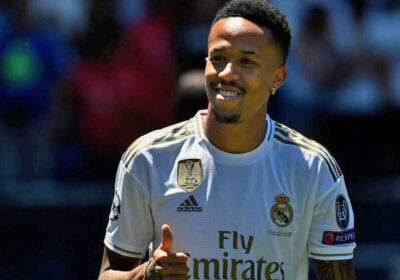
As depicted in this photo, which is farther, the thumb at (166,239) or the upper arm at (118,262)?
the upper arm at (118,262)

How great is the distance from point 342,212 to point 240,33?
0.86 m

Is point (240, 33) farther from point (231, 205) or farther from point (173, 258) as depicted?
point (173, 258)

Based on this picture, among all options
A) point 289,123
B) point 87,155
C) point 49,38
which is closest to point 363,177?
point 289,123

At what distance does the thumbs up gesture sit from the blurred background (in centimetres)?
332

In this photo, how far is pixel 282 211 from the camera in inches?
134

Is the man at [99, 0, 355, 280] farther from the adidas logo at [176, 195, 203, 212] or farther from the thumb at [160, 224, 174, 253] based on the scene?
the thumb at [160, 224, 174, 253]

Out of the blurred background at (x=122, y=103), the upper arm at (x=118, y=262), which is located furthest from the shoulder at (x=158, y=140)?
Result: the blurred background at (x=122, y=103)

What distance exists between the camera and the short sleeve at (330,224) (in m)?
3.45

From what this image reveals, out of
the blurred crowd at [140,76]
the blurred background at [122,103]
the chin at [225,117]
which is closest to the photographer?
the chin at [225,117]

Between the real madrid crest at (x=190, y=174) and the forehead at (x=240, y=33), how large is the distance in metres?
0.49

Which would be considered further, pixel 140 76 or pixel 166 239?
pixel 140 76

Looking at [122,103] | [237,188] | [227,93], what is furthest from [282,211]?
[122,103]

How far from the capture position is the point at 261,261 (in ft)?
11.0

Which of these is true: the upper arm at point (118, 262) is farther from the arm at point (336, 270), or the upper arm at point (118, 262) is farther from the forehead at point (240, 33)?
the forehead at point (240, 33)
